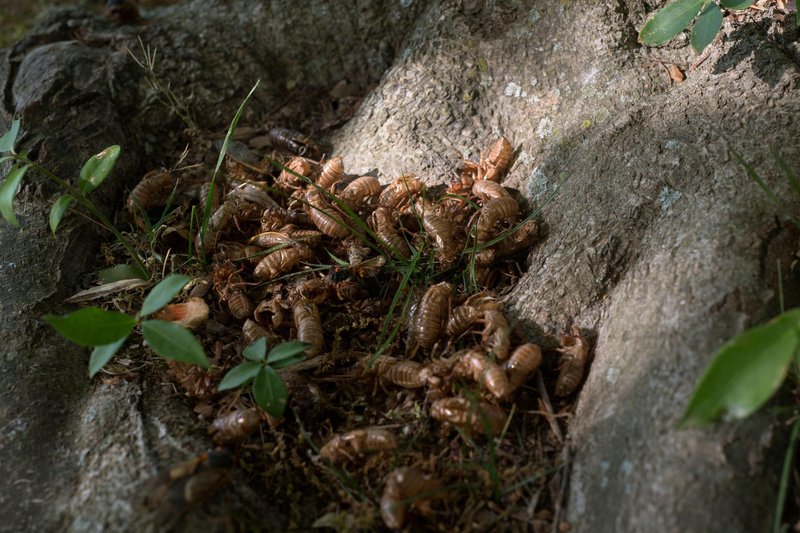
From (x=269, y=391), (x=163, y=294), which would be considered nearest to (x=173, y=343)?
(x=163, y=294)

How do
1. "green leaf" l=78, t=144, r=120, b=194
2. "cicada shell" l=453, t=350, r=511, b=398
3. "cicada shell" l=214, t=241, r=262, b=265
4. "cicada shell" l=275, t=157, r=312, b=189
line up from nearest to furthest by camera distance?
"cicada shell" l=453, t=350, r=511, b=398
"green leaf" l=78, t=144, r=120, b=194
"cicada shell" l=214, t=241, r=262, b=265
"cicada shell" l=275, t=157, r=312, b=189

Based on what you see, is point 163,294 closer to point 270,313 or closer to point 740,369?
point 270,313

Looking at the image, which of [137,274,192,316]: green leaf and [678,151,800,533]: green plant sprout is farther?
[137,274,192,316]: green leaf

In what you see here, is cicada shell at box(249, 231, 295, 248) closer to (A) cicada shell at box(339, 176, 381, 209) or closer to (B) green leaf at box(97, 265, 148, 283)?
(A) cicada shell at box(339, 176, 381, 209)

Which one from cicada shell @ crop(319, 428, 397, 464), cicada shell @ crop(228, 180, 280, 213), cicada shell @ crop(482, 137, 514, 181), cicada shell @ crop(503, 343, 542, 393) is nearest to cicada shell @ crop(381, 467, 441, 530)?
cicada shell @ crop(319, 428, 397, 464)

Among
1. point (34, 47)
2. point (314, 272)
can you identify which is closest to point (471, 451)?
point (314, 272)

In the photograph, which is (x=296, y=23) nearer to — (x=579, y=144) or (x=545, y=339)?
(x=579, y=144)
